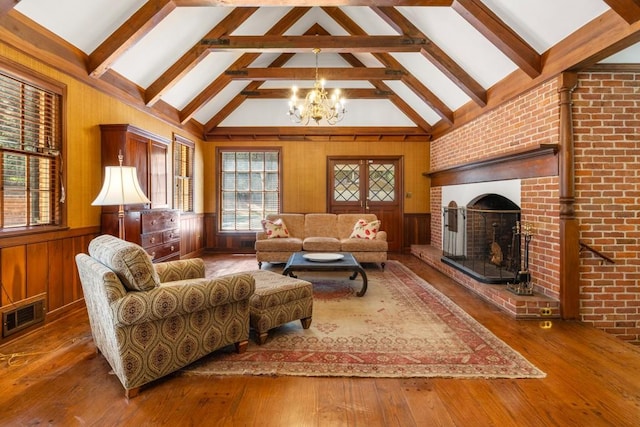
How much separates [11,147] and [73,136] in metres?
0.72

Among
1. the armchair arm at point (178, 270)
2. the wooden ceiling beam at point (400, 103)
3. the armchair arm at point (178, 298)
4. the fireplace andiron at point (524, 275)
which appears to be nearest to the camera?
the armchair arm at point (178, 298)

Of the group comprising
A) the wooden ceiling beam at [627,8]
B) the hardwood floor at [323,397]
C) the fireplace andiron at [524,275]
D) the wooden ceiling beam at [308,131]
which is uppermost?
the wooden ceiling beam at [308,131]

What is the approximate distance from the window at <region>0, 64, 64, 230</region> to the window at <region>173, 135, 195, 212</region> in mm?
2452

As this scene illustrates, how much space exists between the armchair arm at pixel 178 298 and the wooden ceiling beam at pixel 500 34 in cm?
346

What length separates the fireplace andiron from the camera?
3418 mm

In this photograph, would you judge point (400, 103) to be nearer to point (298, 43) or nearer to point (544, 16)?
point (298, 43)

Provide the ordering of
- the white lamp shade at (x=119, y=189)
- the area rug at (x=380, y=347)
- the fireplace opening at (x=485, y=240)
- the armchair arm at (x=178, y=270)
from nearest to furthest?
1. the area rug at (x=380, y=347)
2. the armchair arm at (x=178, y=270)
3. the white lamp shade at (x=119, y=189)
4. the fireplace opening at (x=485, y=240)

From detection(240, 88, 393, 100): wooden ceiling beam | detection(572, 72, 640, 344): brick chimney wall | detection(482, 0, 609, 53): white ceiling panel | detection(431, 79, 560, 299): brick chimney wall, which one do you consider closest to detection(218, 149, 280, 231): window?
detection(240, 88, 393, 100): wooden ceiling beam

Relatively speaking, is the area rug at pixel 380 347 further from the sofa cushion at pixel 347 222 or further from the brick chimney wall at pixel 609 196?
the sofa cushion at pixel 347 222

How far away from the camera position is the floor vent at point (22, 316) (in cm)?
265

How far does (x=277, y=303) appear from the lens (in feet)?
8.70

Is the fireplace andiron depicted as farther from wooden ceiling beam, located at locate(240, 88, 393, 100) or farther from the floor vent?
the floor vent

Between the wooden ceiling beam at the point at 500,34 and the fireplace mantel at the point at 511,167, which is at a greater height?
the wooden ceiling beam at the point at 500,34

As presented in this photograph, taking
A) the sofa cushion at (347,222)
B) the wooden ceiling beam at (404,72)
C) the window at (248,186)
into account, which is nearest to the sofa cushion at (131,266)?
the sofa cushion at (347,222)
